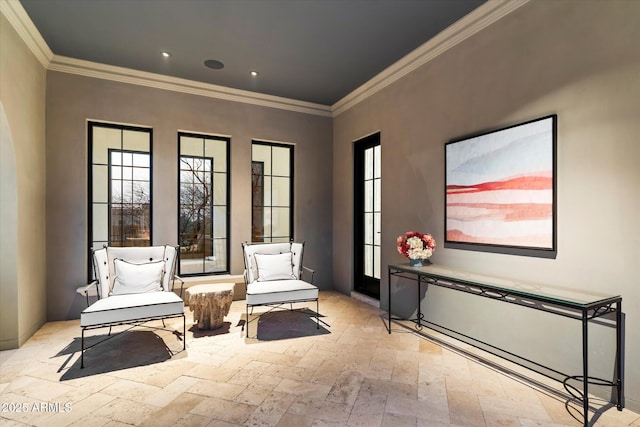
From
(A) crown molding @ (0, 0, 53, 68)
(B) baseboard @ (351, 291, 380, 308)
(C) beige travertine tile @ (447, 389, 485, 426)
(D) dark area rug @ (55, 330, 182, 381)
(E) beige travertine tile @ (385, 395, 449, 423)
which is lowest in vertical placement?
(D) dark area rug @ (55, 330, 182, 381)

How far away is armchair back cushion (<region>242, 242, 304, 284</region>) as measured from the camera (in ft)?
13.0

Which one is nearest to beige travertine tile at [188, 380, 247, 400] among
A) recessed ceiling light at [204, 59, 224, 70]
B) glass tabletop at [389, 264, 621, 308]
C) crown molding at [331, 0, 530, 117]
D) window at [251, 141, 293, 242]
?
glass tabletop at [389, 264, 621, 308]

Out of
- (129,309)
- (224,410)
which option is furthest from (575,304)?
(129,309)

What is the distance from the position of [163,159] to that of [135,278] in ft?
6.00

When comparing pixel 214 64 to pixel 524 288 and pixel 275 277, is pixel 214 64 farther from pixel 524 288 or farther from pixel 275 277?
pixel 524 288

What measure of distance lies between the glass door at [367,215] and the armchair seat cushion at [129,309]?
2.75 meters

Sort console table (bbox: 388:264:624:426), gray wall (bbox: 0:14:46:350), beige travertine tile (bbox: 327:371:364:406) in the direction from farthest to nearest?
gray wall (bbox: 0:14:46:350), beige travertine tile (bbox: 327:371:364:406), console table (bbox: 388:264:624:426)

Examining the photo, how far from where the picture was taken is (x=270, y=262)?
3998 mm

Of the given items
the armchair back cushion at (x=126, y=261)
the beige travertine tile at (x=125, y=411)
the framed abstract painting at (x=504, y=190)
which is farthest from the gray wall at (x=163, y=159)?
the framed abstract painting at (x=504, y=190)

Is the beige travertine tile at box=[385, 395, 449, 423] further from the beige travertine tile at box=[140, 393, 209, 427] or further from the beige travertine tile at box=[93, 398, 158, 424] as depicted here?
the beige travertine tile at box=[93, 398, 158, 424]

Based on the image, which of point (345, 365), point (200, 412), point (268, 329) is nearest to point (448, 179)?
point (345, 365)

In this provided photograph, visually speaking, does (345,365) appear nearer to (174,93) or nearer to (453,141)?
(453,141)

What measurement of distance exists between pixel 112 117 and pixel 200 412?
3834mm

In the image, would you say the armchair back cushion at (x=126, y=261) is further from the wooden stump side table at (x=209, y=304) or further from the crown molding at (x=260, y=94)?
the crown molding at (x=260, y=94)
